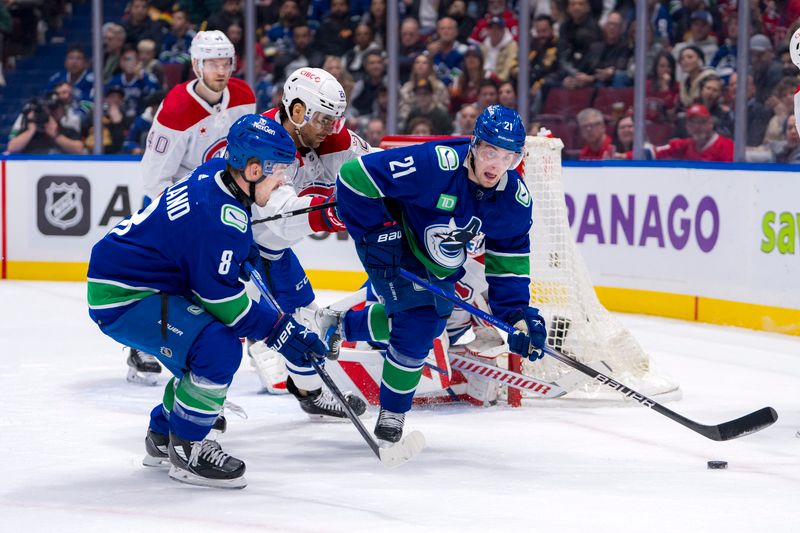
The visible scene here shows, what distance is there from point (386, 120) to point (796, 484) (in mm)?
4748

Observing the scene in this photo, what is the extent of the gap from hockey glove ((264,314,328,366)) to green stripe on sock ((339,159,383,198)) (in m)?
0.49

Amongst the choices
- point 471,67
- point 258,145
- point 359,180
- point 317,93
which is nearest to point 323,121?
point 317,93

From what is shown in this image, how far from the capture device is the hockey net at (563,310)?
4473mm

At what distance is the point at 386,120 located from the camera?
7746mm

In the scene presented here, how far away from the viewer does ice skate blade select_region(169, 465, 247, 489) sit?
323 centimetres

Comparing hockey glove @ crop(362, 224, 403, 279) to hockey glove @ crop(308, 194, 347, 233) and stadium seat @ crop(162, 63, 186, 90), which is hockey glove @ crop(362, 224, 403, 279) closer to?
hockey glove @ crop(308, 194, 347, 233)

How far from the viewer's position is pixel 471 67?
763 cm

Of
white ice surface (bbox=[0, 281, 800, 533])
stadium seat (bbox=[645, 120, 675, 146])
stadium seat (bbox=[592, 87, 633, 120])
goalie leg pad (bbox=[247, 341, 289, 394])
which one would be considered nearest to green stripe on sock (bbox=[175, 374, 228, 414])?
white ice surface (bbox=[0, 281, 800, 533])

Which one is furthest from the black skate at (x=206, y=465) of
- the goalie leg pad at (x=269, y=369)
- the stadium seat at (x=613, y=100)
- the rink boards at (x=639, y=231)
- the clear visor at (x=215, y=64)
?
the stadium seat at (x=613, y=100)

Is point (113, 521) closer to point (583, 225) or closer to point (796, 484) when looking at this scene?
point (796, 484)

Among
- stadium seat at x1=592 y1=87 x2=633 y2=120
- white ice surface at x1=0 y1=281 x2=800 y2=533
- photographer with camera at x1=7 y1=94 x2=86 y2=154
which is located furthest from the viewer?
photographer with camera at x1=7 y1=94 x2=86 y2=154

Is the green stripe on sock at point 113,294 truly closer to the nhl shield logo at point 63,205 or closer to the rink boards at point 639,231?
the rink boards at point 639,231

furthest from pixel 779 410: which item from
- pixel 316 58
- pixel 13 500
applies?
pixel 316 58

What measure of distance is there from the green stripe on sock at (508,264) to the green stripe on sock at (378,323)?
0.44m
